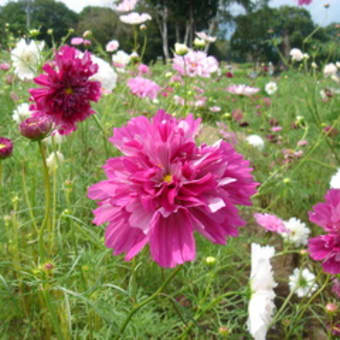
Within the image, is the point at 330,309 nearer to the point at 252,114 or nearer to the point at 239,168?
the point at 239,168

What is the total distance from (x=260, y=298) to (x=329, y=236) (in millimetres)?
185

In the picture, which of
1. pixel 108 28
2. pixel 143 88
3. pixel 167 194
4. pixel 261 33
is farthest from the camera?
pixel 261 33

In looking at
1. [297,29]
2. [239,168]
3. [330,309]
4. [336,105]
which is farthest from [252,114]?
[297,29]

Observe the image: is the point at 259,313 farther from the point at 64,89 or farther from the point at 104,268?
the point at 64,89

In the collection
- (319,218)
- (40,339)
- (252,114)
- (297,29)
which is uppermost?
(319,218)

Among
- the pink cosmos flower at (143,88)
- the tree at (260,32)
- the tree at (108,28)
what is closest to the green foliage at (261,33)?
the tree at (260,32)

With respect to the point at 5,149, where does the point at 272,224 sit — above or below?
below

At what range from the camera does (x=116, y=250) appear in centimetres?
45

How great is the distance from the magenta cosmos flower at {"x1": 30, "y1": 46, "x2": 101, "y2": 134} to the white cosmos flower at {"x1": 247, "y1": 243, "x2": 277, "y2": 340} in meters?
0.49

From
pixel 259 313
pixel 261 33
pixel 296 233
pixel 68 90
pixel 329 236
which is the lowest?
pixel 261 33

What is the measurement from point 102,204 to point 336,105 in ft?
10.6

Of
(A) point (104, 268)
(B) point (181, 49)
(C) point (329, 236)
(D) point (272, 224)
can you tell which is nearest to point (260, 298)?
(C) point (329, 236)

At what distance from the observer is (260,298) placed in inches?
28.4

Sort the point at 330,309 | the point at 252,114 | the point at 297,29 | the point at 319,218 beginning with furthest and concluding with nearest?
the point at 297,29
the point at 252,114
the point at 330,309
the point at 319,218
